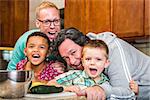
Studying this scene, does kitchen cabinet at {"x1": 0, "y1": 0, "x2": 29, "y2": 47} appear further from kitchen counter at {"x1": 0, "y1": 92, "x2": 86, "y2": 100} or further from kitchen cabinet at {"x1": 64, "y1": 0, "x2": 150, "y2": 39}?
kitchen counter at {"x1": 0, "y1": 92, "x2": 86, "y2": 100}

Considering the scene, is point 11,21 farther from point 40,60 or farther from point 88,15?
point 40,60

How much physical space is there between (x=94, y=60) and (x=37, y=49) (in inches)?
9.6

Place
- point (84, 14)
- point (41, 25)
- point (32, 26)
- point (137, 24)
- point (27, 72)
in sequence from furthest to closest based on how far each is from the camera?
point (32, 26) → point (84, 14) → point (137, 24) → point (41, 25) → point (27, 72)

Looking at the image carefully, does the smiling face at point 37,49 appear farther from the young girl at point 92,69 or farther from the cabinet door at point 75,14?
the cabinet door at point 75,14

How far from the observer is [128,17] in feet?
5.90

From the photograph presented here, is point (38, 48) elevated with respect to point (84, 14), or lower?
lower

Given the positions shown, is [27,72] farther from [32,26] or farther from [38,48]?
[32,26]

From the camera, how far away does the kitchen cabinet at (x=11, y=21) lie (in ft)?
10.3

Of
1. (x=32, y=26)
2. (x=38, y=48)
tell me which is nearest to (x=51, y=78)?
(x=38, y=48)

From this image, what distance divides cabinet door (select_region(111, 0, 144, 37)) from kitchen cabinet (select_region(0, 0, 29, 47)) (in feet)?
4.87

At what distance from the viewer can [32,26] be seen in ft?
10.1

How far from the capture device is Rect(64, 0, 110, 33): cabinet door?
1.98m

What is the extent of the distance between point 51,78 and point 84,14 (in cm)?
108

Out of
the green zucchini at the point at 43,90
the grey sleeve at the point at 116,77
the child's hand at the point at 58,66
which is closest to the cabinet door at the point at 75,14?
the child's hand at the point at 58,66
